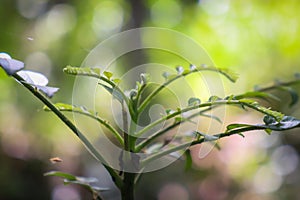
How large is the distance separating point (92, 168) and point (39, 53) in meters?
1.04

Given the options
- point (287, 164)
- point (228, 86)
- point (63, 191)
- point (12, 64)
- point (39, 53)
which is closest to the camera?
point (12, 64)

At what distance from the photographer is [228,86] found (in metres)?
2.13

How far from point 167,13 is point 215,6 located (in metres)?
0.36

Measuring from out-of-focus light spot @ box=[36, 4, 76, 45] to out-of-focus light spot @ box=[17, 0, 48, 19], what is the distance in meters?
0.07

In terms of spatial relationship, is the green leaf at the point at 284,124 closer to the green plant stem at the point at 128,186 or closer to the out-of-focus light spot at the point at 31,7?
the green plant stem at the point at 128,186

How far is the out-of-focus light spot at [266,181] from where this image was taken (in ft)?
6.19

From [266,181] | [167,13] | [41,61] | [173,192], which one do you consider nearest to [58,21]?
[41,61]

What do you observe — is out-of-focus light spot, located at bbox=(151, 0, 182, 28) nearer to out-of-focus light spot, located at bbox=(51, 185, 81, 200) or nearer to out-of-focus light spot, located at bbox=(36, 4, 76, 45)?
out-of-focus light spot, located at bbox=(36, 4, 76, 45)

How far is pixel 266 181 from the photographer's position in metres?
1.94

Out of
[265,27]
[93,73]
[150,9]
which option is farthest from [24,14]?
[93,73]

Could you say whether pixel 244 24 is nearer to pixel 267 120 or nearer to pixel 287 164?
pixel 287 164

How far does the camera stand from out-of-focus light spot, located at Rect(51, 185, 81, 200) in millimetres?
1458

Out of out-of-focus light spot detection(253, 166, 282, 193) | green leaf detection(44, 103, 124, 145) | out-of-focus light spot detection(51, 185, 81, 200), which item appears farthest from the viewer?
out-of-focus light spot detection(253, 166, 282, 193)

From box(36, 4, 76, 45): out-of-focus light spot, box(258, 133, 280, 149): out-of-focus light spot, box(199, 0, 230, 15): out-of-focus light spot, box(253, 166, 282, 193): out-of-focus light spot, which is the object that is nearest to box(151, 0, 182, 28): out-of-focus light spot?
box(199, 0, 230, 15): out-of-focus light spot
